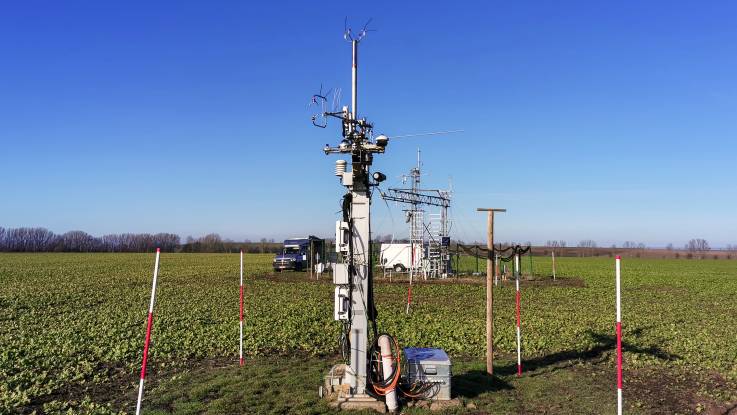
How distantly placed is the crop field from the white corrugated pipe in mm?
452

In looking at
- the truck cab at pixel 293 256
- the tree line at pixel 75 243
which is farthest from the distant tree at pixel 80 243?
the truck cab at pixel 293 256

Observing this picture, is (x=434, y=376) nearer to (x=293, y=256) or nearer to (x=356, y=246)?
(x=356, y=246)

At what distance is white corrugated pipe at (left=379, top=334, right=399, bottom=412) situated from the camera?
8617 mm

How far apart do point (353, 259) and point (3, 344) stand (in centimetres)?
1113

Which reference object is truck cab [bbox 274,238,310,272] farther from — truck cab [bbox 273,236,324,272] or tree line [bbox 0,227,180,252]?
tree line [bbox 0,227,180,252]

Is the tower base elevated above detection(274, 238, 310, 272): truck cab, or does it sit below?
below

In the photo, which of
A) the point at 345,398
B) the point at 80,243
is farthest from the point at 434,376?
the point at 80,243

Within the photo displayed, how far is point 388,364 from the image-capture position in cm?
879

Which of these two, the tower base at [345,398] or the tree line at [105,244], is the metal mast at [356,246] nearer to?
the tower base at [345,398]

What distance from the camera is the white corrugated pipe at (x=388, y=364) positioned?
8.62 meters

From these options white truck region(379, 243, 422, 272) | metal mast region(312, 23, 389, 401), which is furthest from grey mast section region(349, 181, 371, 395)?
white truck region(379, 243, 422, 272)

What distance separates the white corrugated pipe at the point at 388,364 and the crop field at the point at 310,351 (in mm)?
452

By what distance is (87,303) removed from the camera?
76.0 ft

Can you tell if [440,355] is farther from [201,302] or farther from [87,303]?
[87,303]
